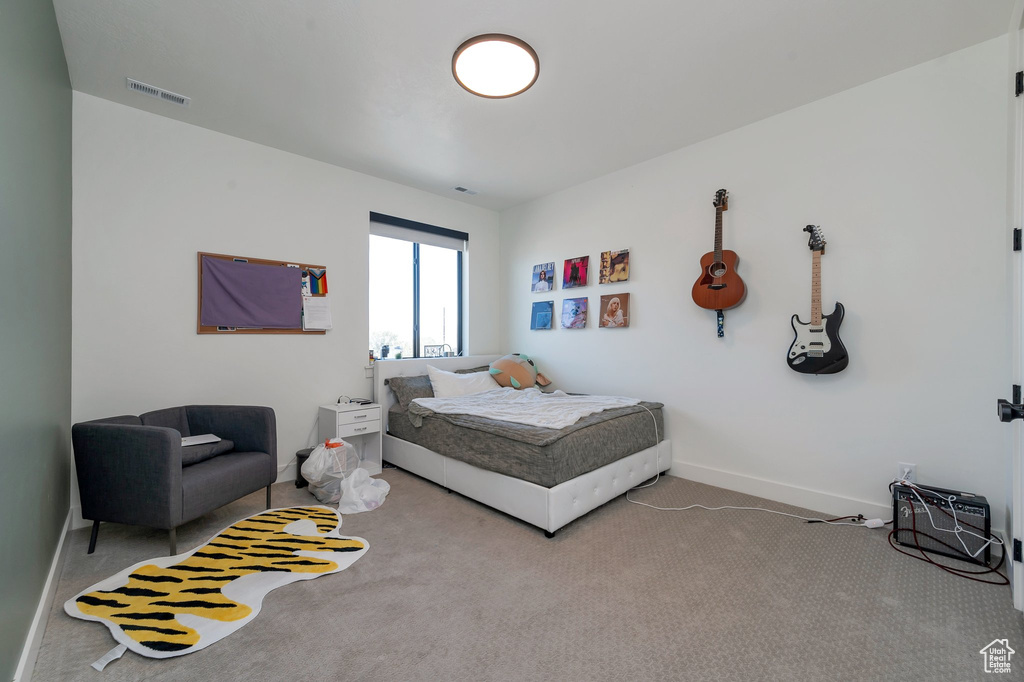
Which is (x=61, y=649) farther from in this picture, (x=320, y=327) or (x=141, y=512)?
(x=320, y=327)

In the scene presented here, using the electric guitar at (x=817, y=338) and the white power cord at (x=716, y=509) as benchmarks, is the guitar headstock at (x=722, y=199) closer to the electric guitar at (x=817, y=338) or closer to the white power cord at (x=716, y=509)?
the electric guitar at (x=817, y=338)

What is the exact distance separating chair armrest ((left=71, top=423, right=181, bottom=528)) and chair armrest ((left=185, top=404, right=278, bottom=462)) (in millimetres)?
632

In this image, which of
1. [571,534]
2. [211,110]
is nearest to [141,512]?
[571,534]

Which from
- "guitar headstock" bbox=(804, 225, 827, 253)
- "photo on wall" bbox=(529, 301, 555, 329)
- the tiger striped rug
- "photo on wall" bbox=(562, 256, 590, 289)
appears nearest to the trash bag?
the tiger striped rug

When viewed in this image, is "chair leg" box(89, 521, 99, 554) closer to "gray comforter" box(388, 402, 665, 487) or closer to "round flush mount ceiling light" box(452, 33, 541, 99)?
"gray comforter" box(388, 402, 665, 487)

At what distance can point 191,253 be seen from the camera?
3.09 meters

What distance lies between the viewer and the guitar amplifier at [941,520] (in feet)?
6.91

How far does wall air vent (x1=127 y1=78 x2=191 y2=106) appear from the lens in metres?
2.62

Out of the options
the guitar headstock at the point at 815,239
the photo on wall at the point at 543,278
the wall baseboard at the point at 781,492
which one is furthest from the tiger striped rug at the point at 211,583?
the guitar headstock at the point at 815,239

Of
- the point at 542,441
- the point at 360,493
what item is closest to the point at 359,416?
the point at 360,493

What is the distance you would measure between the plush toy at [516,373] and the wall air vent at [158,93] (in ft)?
10.3

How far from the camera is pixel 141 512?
2.16 meters

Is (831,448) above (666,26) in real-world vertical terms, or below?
below

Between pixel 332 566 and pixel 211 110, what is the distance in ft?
10.1
